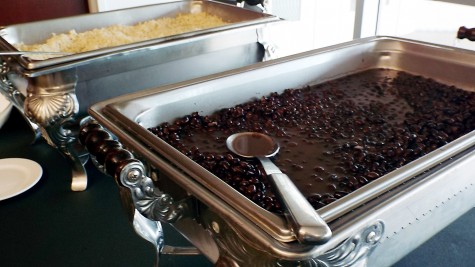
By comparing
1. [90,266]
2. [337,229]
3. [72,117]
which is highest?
[337,229]

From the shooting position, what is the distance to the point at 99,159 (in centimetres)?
66

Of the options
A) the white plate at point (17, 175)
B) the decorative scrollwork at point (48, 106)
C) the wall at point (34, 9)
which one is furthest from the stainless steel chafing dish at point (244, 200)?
the wall at point (34, 9)

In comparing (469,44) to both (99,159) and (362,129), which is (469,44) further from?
(99,159)

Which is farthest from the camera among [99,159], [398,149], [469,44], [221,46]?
[469,44]

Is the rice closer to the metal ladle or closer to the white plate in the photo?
the white plate

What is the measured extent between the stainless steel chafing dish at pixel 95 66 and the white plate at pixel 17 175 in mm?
117

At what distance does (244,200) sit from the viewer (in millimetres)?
583

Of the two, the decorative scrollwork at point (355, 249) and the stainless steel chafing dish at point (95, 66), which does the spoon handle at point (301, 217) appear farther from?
the stainless steel chafing dish at point (95, 66)

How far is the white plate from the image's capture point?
1.24m

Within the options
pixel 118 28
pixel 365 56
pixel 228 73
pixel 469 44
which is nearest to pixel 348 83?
pixel 365 56

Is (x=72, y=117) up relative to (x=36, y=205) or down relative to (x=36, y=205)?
up

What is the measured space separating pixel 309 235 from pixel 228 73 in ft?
2.12

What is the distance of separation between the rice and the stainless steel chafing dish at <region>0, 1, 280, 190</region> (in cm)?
8

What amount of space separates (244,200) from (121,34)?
3.79ft
